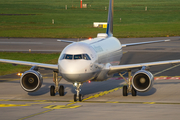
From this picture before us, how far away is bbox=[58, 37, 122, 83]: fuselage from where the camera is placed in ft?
77.4

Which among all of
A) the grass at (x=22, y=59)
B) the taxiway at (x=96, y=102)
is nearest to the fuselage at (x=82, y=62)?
the taxiway at (x=96, y=102)

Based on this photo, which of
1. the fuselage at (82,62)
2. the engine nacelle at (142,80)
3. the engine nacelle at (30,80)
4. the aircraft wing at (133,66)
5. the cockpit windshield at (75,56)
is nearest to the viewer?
the fuselage at (82,62)

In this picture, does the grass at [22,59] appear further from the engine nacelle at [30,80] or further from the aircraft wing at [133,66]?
the aircraft wing at [133,66]

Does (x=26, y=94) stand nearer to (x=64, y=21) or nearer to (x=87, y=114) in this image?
(x=87, y=114)

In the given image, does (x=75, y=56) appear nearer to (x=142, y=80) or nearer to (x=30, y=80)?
(x=30, y=80)

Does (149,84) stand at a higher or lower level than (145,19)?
lower

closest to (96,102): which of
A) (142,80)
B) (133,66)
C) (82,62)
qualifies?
(82,62)

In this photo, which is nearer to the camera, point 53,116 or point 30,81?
point 53,116

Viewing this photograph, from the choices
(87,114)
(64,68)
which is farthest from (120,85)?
(87,114)

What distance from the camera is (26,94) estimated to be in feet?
94.3

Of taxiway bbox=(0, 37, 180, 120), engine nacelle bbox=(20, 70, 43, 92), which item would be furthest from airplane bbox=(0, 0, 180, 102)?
taxiway bbox=(0, 37, 180, 120)

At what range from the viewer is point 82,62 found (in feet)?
79.0

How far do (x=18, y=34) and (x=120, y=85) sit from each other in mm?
57022

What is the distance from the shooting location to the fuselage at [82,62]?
77.4 ft
